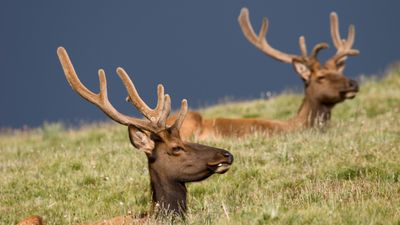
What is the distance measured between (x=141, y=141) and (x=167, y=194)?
57 centimetres

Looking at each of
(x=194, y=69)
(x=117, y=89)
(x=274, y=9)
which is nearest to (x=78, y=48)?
(x=274, y=9)

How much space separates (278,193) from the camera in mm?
12094

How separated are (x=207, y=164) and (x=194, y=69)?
461ft

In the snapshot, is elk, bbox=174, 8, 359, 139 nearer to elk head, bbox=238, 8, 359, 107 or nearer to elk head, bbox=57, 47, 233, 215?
elk head, bbox=238, 8, 359, 107

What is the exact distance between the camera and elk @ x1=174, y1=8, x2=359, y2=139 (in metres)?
17.0

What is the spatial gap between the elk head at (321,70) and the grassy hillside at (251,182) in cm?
89

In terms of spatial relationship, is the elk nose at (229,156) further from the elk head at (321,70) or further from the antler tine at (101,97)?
the elk head at (321,70)

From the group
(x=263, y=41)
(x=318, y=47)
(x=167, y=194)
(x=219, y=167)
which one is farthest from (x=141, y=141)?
(x=263, y=41)

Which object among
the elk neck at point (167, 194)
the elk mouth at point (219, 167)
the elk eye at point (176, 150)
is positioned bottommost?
the elk neck at point (167, 194)

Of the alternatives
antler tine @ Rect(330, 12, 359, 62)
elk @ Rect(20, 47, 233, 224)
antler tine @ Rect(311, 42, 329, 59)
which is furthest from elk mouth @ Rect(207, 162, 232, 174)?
antler tine @ Rect(330, 12, 359, 62)

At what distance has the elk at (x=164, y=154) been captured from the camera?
11328 millimetres

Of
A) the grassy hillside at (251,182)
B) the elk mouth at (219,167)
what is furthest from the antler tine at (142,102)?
the grassy hillside at (251,182)

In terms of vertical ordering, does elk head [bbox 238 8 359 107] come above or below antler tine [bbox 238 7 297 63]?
below

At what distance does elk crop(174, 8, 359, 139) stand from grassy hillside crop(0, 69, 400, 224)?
885mm
